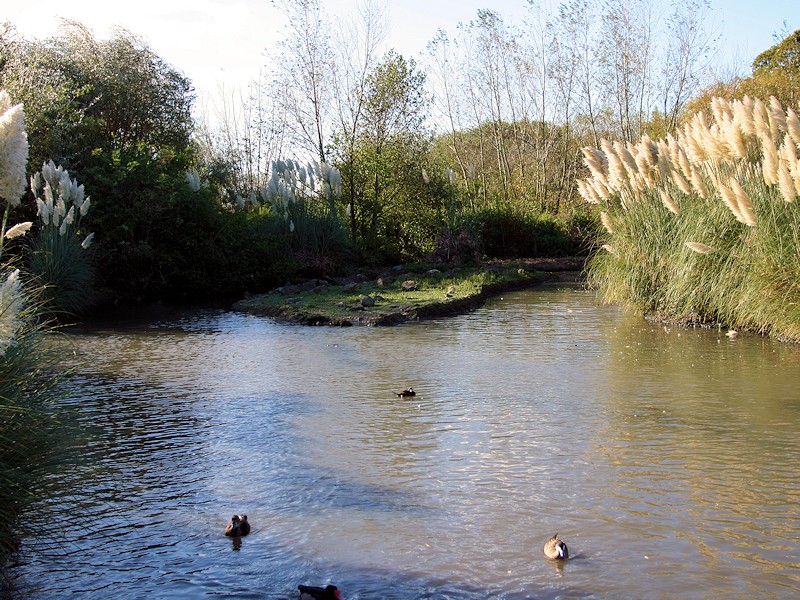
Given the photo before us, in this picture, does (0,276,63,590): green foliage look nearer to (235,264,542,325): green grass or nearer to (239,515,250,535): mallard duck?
(239,515,250,535): mallard duck

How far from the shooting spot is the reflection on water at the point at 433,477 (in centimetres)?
347

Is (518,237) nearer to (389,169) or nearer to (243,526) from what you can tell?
(389,169)

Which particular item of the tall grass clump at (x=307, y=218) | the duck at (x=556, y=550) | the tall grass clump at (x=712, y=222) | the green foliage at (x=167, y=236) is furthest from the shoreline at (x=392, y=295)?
the duck at (x=556, y=550)

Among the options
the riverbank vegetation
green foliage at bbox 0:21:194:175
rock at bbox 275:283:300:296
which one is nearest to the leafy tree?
the riverbank vegetation

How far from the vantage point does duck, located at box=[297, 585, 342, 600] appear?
303 cm

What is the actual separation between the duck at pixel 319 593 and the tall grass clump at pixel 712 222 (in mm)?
A: 6611

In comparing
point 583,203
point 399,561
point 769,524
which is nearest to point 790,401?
point 769,524

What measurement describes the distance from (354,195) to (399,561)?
56.9ft

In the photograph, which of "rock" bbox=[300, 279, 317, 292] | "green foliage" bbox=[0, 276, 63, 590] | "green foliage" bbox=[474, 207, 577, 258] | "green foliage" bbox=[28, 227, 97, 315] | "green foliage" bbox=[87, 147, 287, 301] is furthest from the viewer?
"green foliage" bbox=[474, 207, 577, 258]

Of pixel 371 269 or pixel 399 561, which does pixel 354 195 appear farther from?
pixel 399 561

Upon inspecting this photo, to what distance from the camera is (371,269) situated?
719 inches

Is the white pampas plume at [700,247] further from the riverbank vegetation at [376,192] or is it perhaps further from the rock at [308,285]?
the rock at [308,285]

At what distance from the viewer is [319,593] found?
9.99 ft

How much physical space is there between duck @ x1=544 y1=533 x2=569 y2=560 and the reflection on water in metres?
0.05
